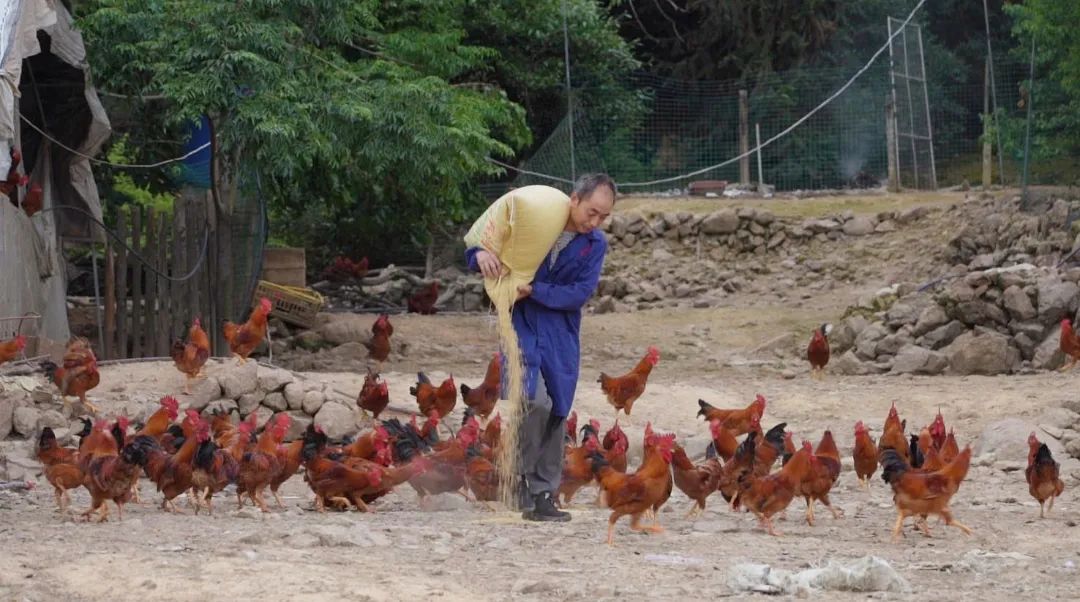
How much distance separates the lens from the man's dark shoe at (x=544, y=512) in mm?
8859

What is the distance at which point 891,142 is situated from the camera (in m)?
27.2

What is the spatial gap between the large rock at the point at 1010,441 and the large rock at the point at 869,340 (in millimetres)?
4433

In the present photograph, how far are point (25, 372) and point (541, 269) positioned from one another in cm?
577

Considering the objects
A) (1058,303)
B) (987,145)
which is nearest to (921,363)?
(1058,303)

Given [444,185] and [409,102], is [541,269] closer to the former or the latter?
[409,102]

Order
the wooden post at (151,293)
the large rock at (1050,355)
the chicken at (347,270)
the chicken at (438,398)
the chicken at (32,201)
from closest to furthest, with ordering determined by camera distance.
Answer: the chicken at (438,398)
the chicken at (32,201)
the wooden post at (151,293)
the large rock at (1050,355)
the chicken at (347,270)

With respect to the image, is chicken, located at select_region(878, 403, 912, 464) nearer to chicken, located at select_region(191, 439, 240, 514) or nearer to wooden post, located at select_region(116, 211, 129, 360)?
chicken, located at select_region(191, 439, 240, 514)

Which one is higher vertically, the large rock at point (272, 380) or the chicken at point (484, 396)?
the large rock at point (272, 380)

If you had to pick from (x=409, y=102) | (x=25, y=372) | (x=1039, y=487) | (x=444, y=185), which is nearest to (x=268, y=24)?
(x=409, y=102)

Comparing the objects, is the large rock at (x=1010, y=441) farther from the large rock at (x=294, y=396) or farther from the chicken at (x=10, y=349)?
the chicken at (x=10, y=349)

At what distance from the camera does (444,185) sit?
1780 centimetres

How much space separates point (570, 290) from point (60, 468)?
326 cm

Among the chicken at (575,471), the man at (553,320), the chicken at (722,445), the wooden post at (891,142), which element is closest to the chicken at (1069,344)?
the chicken at (722,445)

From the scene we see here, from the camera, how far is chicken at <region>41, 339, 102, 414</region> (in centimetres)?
1199
